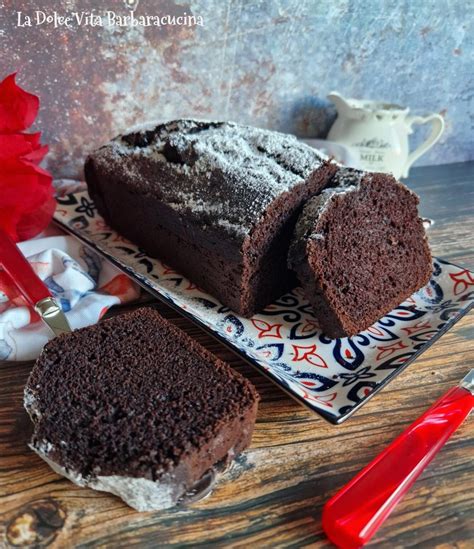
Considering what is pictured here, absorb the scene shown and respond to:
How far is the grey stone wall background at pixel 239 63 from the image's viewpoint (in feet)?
5.64

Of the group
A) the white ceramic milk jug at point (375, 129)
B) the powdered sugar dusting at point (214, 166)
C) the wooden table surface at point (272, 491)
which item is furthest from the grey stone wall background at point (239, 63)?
the wooden table surface at point (272, 491)

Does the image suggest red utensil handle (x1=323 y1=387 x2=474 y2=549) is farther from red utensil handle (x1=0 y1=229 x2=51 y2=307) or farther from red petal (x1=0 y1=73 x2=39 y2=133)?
red petal (x1=0 y1=73 x2=39 y2=133)

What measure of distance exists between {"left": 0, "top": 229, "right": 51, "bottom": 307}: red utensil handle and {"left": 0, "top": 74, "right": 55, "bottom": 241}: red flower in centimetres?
10

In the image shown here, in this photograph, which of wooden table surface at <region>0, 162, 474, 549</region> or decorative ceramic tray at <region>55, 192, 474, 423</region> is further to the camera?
decorative ceramic tray at <region>55, 192, 474, 423</region>

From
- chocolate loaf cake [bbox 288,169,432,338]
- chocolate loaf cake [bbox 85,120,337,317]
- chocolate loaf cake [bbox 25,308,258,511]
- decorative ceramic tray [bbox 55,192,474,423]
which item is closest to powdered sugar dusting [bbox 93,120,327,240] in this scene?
chocolate loaf cake [bbox 85,120,337,317]

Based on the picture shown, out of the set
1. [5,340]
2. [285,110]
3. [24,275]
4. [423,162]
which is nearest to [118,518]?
[5,340]

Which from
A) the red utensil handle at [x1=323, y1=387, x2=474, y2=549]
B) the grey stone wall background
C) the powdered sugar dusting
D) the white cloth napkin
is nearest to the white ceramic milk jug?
the grey stone wall background

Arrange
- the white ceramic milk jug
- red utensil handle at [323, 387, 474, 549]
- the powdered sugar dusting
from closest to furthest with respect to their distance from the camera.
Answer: red utensil handle at [323, 387, 474, 549] → the powdered sugar dusting → the white ceramic milk jug

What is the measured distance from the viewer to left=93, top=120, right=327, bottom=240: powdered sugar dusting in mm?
1300

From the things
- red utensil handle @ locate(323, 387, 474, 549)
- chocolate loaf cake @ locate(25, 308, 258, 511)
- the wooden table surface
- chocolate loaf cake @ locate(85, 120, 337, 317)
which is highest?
chocolate loaf cake @ locate(85, 120, 337, 317)

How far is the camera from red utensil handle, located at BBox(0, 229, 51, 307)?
1.25 meters

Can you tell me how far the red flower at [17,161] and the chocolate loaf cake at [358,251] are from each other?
2.45 feet

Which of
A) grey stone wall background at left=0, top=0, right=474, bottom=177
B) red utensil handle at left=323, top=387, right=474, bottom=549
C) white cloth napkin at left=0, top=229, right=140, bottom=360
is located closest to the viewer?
red utensil handle at left=323, top=387, right=474, bottom=549

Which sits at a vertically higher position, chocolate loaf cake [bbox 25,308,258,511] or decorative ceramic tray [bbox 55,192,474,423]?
chocolate loaf cake [bbox 25,308,258,511]
